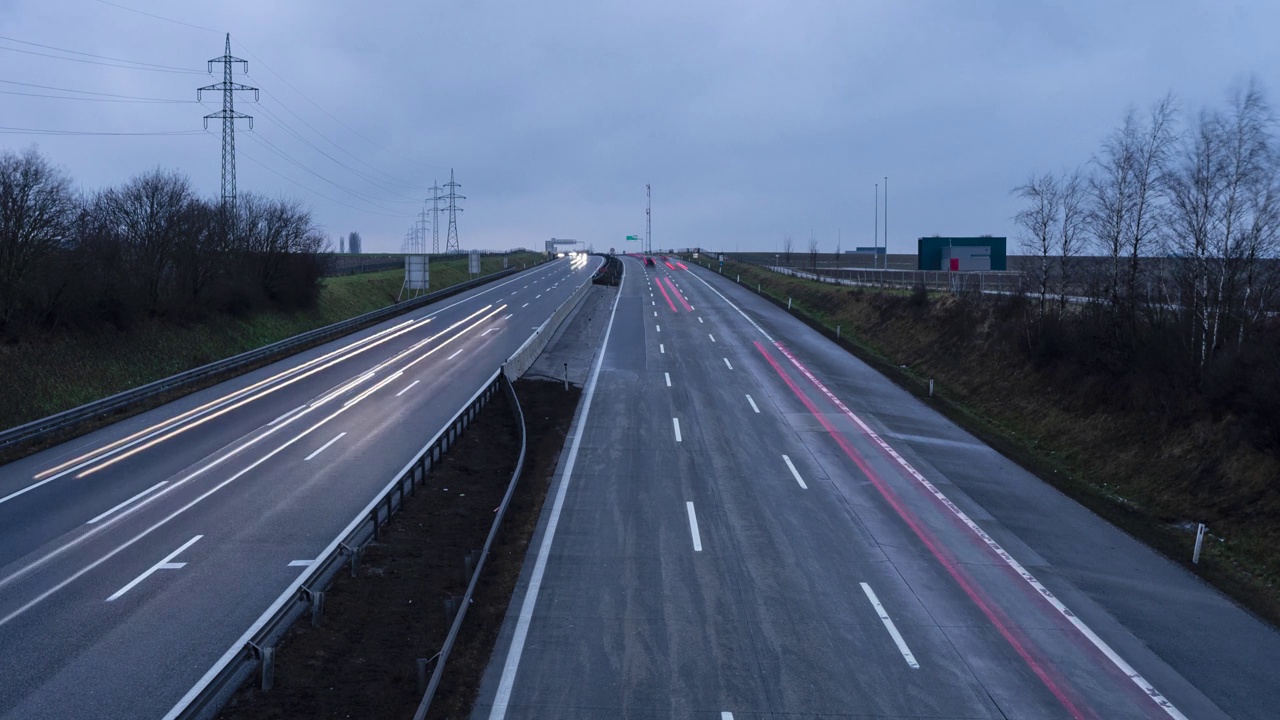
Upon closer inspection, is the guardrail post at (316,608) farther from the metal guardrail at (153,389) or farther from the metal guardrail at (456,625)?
the metal guardrail at (153,389)

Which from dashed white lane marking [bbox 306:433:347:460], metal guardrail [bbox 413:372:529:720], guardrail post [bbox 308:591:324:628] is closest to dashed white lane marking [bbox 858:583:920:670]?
metal guardrail [bbox 413:372:529:720]

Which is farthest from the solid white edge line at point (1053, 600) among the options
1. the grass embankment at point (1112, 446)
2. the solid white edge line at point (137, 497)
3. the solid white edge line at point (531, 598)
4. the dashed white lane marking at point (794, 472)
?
the solid white edge line at point (137, 497)

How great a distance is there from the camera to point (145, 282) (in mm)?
42438

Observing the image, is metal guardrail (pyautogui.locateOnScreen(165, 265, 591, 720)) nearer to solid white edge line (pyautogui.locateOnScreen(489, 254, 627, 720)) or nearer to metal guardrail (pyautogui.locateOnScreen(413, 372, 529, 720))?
metal guardrail (pyautogui.locateOnScreen(413, 372, 529, 720))

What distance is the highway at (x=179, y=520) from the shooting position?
37.9 feet

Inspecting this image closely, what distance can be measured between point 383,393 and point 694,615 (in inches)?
874

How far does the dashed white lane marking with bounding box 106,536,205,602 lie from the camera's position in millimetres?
14039

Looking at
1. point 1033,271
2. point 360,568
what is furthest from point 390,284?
point 360,568

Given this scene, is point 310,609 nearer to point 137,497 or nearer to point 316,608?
point 316,608

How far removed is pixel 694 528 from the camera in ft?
60.4

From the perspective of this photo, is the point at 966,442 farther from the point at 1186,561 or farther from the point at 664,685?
the point at 664,685

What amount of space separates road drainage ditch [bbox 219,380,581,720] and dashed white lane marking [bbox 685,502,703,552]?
3459 mm

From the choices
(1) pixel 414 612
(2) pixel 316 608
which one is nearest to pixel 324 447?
(1) pixel 414 612

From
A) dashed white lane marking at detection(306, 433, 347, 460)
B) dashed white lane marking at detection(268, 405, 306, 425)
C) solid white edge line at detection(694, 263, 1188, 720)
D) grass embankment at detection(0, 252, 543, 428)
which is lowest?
solid white edge line at detection(694, 263, 1188, 720)
